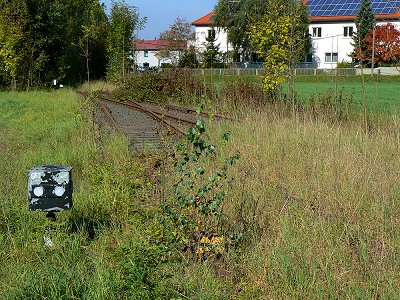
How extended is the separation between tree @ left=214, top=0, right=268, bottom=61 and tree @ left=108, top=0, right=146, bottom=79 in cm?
2936

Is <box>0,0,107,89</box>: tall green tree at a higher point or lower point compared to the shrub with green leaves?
higher

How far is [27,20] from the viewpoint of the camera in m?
41.3

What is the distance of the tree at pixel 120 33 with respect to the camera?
4731cm

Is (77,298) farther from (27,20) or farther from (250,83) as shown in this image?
(27,20)

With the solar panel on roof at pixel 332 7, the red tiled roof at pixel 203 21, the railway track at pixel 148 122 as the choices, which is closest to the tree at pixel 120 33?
the railway track at pixel 148 122

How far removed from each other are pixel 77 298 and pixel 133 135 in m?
10.2

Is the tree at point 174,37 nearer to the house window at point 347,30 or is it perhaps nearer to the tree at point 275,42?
the house window at point 347,30

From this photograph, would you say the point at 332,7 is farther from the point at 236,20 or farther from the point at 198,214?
the point at 198,214

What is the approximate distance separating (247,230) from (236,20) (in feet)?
257

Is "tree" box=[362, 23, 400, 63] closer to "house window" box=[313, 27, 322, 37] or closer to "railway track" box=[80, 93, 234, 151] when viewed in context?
"railway track" box=[80, 93, 234, 151]

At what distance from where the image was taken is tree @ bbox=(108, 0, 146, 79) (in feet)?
155

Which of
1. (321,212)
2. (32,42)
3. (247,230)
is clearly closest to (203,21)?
(32,42)

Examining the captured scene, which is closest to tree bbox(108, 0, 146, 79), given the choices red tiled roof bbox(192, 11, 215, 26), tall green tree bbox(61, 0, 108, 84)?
tall green tree bbox(61, 0, 108, 84)

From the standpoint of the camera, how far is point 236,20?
8138cm
